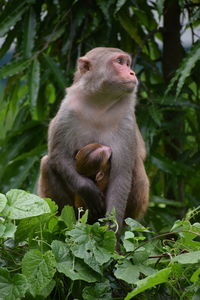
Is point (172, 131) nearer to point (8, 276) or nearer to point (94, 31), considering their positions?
point (94, 31)

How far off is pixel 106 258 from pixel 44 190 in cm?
217

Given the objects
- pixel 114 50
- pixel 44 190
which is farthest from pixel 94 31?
pixel 44 190

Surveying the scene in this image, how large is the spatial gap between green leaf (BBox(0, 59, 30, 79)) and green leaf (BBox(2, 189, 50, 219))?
3.09m

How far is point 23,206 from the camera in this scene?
12.2 feet

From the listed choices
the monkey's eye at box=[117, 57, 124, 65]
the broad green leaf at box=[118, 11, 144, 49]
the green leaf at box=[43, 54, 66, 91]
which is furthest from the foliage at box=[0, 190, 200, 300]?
the broad green leaf at box=[118, 11, 144, 49]

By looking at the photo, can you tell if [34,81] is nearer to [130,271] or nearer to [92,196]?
[92,196]

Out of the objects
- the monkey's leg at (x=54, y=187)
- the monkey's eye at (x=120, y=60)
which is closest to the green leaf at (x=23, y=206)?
the monkey's leg at (x=54, y=187)

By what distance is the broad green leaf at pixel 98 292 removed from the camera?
357 cm

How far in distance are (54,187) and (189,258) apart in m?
2.40

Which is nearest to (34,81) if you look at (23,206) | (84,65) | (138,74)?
(84,65)

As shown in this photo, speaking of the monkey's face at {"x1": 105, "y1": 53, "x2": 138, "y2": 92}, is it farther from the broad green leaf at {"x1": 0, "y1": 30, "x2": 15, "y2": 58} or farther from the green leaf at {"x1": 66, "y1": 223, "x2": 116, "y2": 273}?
the broad green leaf at {"x1": 0, "y1": 30, "x2": 15, "y2": 58}

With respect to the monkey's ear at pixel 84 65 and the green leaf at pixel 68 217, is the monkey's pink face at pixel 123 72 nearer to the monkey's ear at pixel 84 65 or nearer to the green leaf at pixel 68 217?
the monkey's ear at pixel 84 65

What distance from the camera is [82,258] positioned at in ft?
11.9

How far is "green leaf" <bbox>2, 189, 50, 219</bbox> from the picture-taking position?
3.67 metres
